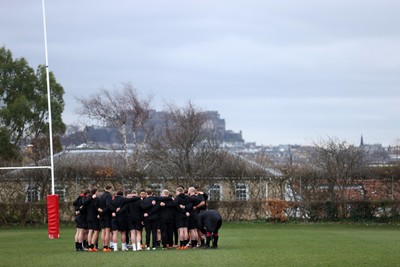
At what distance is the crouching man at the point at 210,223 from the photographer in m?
28.5

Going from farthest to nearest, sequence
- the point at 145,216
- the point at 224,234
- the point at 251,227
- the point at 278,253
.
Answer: the point at 251,227
the point at 224,234
the point at 145,216
the point at 278,253

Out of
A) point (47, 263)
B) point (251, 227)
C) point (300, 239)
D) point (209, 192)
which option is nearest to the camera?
point (47, 263)

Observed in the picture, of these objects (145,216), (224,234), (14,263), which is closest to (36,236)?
(224,234)

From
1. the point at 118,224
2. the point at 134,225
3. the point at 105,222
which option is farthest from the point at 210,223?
the point at 105,222

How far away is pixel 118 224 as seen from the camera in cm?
2925

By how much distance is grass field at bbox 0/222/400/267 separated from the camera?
919 inches

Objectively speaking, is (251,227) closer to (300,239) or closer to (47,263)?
Result: (300,239)

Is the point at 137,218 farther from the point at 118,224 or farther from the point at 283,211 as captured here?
the point at 283,211

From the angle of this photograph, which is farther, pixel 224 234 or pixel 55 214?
pixel 224 234

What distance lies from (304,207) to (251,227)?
160 inches

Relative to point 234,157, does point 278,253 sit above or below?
below

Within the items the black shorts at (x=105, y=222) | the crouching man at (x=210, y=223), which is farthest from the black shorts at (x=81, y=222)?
the crouching man at (x=210, y=223)

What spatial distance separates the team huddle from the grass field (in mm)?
992

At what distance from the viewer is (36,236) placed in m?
38.8
